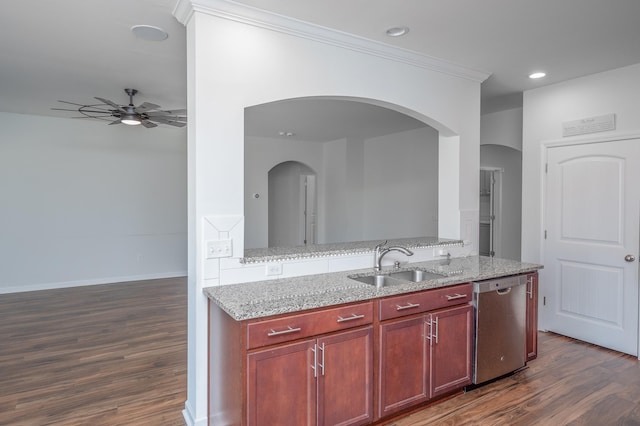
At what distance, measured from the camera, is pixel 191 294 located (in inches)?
96.1

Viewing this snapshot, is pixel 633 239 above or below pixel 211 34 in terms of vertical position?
below

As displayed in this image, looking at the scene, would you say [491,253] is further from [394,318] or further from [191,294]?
[191,294]

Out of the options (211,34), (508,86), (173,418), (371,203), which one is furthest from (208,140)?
(371,203)

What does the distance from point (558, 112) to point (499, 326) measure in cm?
252

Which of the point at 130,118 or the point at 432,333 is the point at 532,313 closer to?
the point at 432,333

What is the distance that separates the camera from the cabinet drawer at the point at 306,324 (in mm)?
1917

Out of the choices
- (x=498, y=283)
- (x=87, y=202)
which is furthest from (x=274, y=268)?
(x=87, y=202)

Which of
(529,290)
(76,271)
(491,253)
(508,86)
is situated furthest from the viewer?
(491,253)

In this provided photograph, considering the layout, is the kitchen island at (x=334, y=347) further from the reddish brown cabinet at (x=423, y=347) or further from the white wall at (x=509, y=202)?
the white wall at (x=509, y=202)

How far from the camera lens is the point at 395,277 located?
296cm

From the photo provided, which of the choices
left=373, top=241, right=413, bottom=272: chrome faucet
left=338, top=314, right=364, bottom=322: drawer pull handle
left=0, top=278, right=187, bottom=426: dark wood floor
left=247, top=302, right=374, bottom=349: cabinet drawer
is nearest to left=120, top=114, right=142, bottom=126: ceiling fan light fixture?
left=0, top=278, right=187, bottom=426: dark wood floor

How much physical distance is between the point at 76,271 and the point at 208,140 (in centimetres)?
513

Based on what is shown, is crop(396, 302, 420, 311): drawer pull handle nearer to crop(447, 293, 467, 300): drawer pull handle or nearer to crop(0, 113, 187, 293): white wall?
crop(447, 293, 467, 300): drawer pull handle

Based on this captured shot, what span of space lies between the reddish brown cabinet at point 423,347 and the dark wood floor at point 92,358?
4.56ft
